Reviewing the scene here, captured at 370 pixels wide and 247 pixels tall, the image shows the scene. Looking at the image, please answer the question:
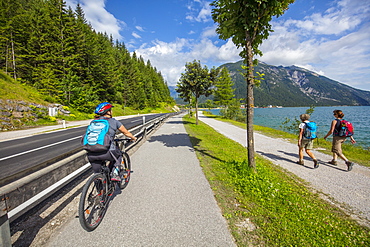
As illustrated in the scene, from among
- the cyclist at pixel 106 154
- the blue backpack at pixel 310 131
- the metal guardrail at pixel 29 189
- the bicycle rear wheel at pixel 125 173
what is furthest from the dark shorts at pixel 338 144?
the metal guardrail at pixel 29 189

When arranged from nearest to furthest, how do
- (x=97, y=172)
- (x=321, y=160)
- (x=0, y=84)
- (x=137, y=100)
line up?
(x=97, y=172), (x=321, y=160), (x=0, y=84), (x=137, y=100)

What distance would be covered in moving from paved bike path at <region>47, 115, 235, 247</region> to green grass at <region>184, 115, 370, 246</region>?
31cm

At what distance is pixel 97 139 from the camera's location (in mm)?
2910

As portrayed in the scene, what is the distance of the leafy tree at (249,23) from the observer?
448 cm

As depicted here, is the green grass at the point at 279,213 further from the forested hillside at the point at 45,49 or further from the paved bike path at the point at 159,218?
the forested hillside at the point at 45,49

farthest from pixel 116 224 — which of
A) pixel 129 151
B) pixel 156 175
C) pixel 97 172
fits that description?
pixel 129 151

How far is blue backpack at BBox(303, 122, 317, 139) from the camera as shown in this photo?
19.4 feet

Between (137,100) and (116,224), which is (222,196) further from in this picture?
(137,100)

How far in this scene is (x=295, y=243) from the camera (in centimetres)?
238

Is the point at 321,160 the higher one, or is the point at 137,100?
the point at 137,100

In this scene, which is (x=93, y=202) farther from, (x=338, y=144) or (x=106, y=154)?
(x=338, y=144)

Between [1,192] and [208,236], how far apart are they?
8.67 feet

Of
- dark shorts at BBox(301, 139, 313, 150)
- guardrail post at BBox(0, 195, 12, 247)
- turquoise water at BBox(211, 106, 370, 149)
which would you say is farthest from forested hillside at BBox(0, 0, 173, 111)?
turquoise water at BBox(211, 106, 370, 149)

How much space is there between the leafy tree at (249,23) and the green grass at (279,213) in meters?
1.04
